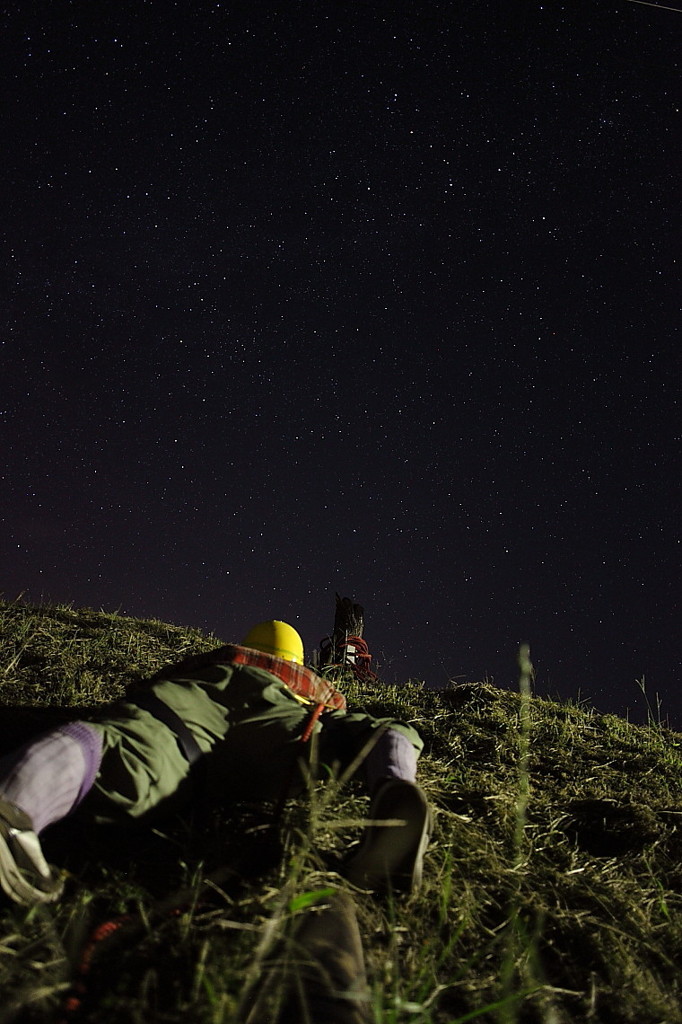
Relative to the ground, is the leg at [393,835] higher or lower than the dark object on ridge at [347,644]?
lower

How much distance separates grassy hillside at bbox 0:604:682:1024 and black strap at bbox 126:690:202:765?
0.23 m

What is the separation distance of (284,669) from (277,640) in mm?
611

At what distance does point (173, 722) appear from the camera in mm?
2182

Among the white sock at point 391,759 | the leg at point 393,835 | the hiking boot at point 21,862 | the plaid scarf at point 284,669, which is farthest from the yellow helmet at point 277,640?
the hiking boot at point 21,862

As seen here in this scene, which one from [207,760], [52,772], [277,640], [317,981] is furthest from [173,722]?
[277,640]

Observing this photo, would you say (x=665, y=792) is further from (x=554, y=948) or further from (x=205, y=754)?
(x=205, y=754)

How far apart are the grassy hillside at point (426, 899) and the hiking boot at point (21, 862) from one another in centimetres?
5

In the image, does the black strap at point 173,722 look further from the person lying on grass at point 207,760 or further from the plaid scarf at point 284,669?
the plaid scarf at point 284,669

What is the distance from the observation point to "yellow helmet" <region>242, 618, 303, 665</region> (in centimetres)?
336

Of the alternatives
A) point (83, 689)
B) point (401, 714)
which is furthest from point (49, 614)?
point (401, 714)

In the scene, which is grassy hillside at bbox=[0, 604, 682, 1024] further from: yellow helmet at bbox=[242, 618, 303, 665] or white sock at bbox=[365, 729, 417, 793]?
A: yellow helmet at bbox=[242, 618, 303, 665]

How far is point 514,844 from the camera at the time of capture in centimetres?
252

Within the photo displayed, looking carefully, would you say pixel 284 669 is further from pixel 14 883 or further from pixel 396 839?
pixel 14 883

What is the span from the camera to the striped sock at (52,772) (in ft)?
5.56
